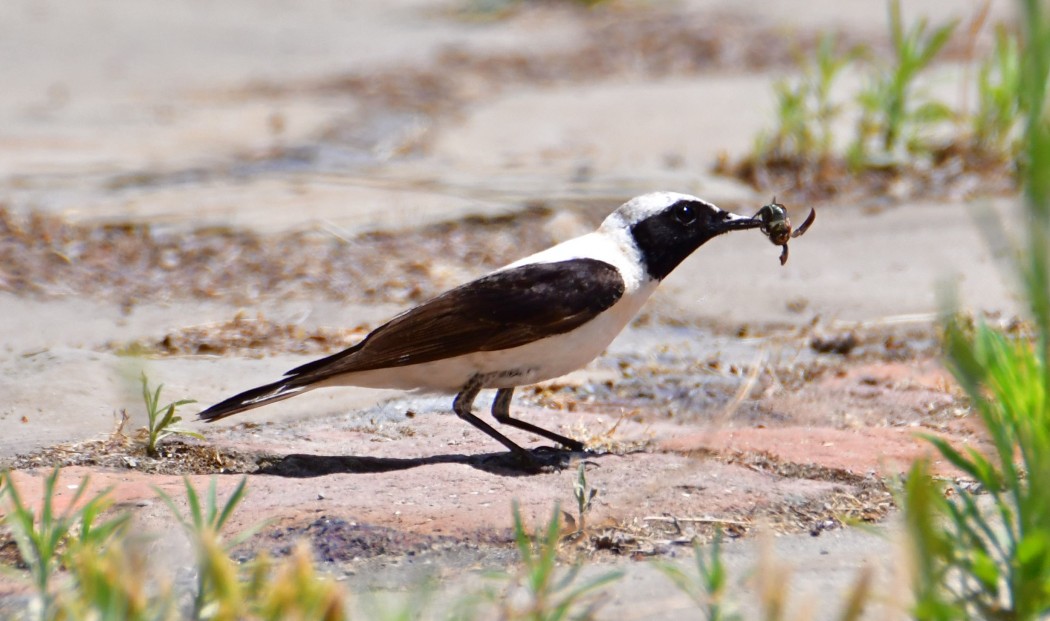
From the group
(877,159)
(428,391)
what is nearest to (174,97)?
(877,159)

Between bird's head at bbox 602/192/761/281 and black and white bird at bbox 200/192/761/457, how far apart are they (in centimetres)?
16

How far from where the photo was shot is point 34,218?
5797mm

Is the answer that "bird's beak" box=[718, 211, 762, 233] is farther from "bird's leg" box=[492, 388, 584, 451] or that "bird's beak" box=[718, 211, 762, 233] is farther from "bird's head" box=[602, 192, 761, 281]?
"bird's leg" box=[492, 388, 584, 451]

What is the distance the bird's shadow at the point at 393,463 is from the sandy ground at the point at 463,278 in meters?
0.01

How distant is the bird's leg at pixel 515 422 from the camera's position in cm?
365

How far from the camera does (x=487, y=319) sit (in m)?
3.69

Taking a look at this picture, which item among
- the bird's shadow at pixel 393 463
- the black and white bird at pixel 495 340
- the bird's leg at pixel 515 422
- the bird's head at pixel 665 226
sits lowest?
the bird's shadow at pixel 393 463

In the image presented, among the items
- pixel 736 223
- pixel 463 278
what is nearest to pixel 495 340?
pixel 736 223

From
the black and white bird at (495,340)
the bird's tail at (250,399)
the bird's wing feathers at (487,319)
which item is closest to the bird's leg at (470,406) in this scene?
the black and white bird at (495,340)

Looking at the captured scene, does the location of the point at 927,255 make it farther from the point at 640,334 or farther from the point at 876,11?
the point at 876,11

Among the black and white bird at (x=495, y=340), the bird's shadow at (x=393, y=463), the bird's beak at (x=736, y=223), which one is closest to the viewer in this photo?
the bird's shadow at (x=393, y=463)

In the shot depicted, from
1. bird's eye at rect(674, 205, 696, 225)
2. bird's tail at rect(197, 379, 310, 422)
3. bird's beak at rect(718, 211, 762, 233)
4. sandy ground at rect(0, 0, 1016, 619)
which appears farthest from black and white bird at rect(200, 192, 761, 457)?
bird's beak at rect(718, 211, 762, 233)

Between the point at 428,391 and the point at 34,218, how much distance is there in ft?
8.89

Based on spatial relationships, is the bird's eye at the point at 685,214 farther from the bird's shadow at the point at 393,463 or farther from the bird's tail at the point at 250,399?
the bird's tail at the point at 250,399
